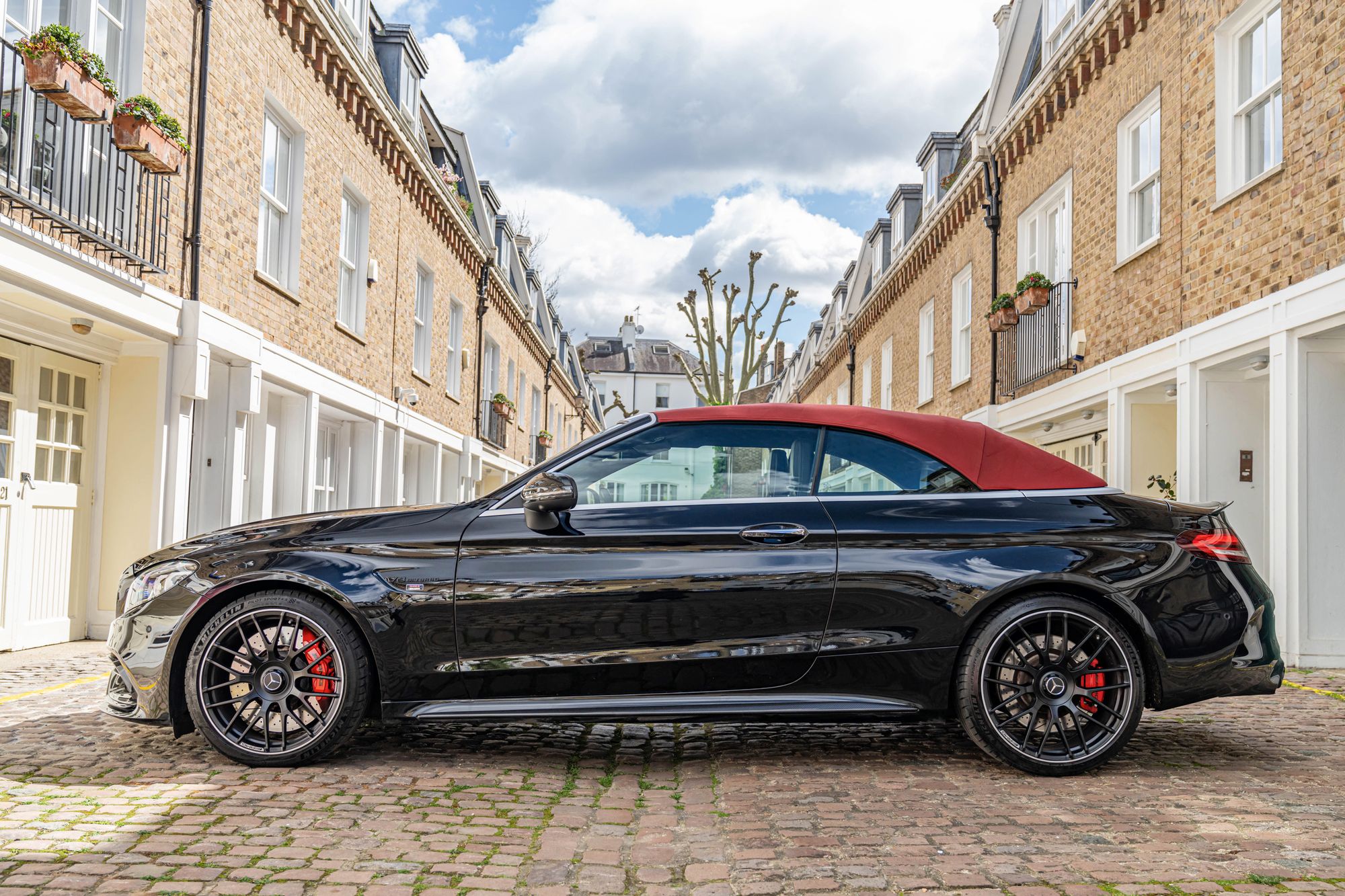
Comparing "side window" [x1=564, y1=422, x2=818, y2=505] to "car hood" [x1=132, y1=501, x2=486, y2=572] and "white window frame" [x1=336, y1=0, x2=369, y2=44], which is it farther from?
"white window frame" [x1=336, y1=0, x2=369, y2=44]

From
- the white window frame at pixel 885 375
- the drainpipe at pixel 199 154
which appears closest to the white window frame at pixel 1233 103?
the drainpipe at pixel 199 154

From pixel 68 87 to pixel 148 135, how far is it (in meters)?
1.05

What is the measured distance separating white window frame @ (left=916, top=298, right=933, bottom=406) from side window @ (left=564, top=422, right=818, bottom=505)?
1569 cm

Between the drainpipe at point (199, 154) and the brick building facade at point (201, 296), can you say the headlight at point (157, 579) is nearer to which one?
the brick building facade at point (201, 296)

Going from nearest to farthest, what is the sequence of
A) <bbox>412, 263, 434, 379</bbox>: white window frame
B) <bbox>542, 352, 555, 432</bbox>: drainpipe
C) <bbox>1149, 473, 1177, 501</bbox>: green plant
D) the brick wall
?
the brick wall, <bbox>1149, 473, 1177, 501</bbox>: green plant, <bbox>412, 263, 434, 379</bbox>: white window frame, <bbox>542, 352, 555, 432</bbox>: drainpipe

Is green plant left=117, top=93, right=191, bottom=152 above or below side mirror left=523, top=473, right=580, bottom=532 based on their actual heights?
above

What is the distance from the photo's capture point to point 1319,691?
679cm

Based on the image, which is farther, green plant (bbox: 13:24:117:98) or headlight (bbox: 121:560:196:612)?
green plant (bbox: 13:24:117:98)

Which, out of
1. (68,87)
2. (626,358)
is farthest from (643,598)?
(626,358)

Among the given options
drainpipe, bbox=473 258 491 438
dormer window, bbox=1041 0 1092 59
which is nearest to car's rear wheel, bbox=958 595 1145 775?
dormer window, bbox=1041 0 1092 59

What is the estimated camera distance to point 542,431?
33031 millimetres

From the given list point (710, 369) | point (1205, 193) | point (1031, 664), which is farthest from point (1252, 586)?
point (710, 369)

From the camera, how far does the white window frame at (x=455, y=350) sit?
20.4 metres

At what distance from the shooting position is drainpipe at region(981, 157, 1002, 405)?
15148 millimetres
